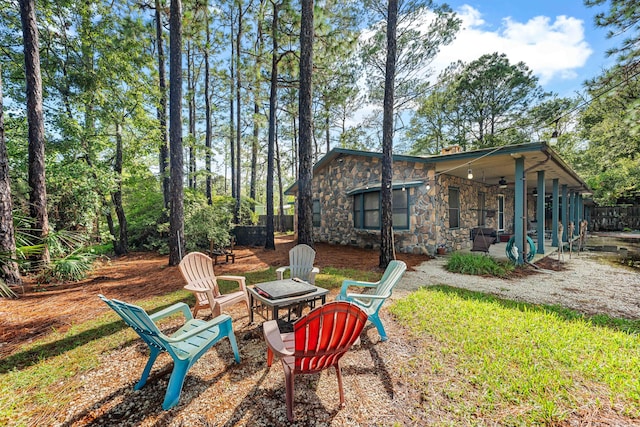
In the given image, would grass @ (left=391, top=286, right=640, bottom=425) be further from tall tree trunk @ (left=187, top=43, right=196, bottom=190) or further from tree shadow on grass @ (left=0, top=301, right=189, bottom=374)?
tall tree trunk @ (left=187, top=43, right=196, bottom=190)

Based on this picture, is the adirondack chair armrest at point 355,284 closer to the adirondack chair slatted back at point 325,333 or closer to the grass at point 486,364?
the grass at point 486,364

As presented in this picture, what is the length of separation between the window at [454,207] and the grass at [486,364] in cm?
525

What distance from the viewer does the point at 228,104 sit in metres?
15.1

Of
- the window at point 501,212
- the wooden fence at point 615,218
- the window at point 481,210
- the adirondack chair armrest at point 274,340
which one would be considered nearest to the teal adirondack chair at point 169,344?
the adirondack chair armrest at point 274,340

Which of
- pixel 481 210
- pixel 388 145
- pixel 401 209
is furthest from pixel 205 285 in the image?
pixel 481 210

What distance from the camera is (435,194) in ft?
25.1

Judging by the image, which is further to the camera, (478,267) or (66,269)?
(478,267)

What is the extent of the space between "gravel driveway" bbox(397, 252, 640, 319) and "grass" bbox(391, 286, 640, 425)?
0.68 meters

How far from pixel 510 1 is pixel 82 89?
1205 centimetres

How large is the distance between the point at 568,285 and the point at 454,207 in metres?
4.15

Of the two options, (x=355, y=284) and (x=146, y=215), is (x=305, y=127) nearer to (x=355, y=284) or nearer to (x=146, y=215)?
(x=355, y=284)

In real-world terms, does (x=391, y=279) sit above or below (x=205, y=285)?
above

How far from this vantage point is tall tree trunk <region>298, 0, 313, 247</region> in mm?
5426

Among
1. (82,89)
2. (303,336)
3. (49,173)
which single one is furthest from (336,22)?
(303,336)
